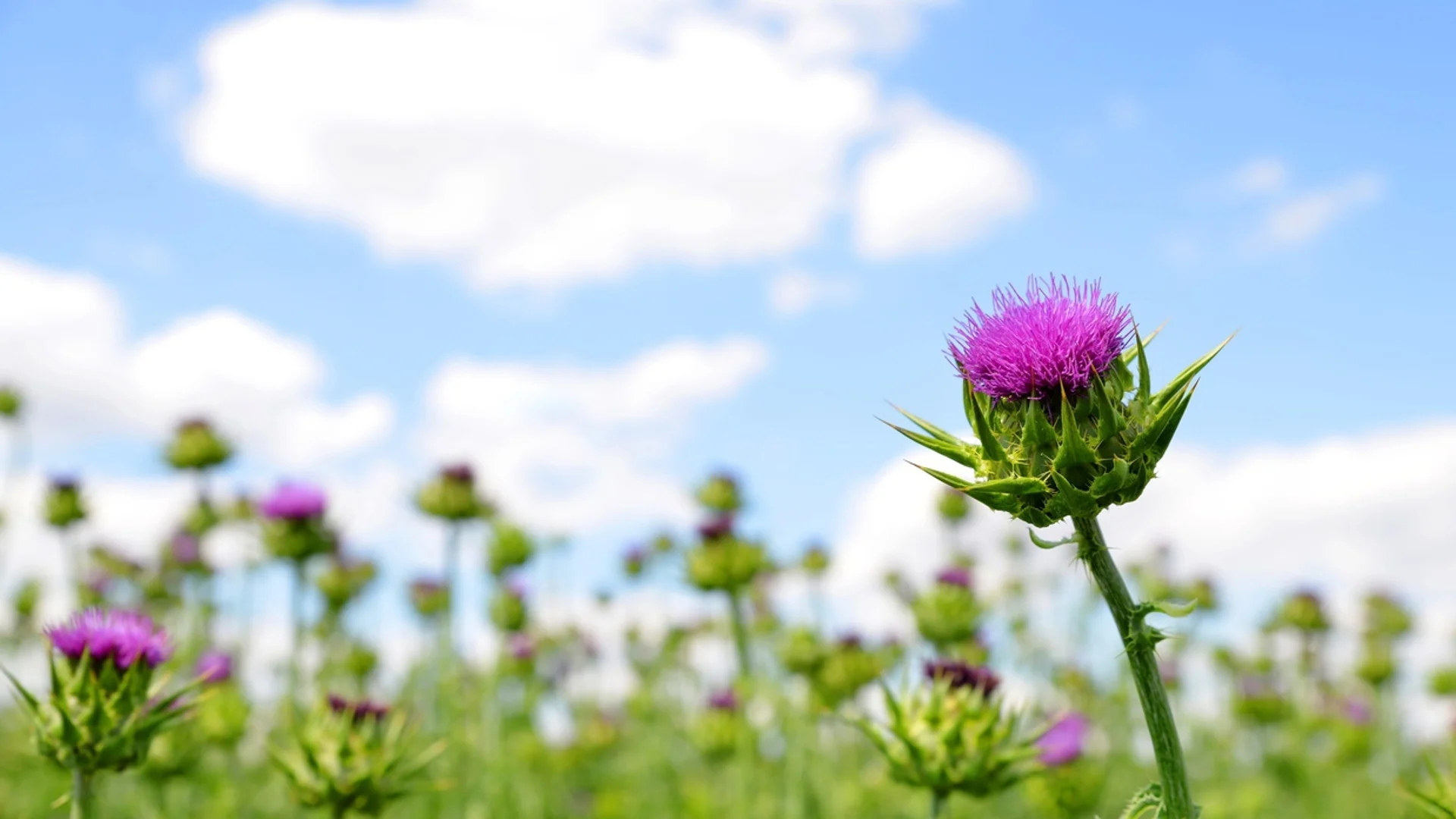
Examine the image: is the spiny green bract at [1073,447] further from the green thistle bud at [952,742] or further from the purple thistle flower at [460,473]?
the purple thistle flower at [460,473]

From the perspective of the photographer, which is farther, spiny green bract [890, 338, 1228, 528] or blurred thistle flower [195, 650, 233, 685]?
blurred thistle flower [195, 650, 233, 685]

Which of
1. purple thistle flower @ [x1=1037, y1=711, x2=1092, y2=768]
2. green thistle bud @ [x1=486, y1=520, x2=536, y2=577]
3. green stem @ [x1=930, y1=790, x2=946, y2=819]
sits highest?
green thistle bud @ [x1=486, y1=520, x2=536, y2=577]

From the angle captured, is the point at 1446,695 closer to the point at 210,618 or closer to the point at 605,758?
the point at 605,758

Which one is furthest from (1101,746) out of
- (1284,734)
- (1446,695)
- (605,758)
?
(605,758)

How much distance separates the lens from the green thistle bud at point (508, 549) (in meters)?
10.6

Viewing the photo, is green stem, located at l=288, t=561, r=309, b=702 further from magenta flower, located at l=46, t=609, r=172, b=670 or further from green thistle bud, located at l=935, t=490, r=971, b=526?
green thistle bud, located at l=935, t=490, r=971, b=526

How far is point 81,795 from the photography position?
13.0ft

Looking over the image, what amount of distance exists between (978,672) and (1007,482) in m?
2.45

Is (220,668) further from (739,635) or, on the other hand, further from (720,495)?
(720,495)

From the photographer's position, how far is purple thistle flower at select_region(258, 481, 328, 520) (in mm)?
8844

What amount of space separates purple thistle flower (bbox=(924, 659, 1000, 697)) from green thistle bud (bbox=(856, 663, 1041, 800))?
9cm

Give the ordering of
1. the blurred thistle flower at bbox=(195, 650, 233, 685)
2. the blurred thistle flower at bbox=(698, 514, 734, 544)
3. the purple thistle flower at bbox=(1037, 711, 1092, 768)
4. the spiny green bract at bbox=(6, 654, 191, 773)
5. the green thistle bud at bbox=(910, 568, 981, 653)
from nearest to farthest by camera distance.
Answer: the spiny green bract at bbox=(6, 654, 191, 773) → the purple thistle flower at bbox=(1037, 711, 1092, 768) → the green thistle bud at bbox=(910, 568, 981, 653) → the blurred thistle flower at bbox=(195, 650, 233, 685) → the blurred thistle flower at bbox=(698, 514, 734, 544)

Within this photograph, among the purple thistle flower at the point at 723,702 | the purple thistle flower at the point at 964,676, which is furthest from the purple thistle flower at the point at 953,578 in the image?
the purple thistle flower at the point at 964,676

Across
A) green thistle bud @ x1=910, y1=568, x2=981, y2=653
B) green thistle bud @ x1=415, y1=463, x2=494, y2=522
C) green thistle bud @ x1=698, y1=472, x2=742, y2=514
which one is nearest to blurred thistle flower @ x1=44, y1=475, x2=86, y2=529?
green thistle bud @ x1=415, y1=463, x2=494, y2=522
